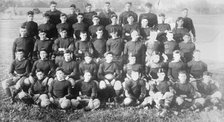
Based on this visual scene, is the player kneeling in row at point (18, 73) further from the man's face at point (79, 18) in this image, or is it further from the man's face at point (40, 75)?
the man's face at point (79, 18)

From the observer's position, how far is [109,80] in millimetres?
6066

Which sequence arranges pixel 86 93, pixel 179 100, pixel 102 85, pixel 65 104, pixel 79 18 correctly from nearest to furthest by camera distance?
pixel 65 104 < pixel 179 100 < pixel 86 93 < pixel 102 85 < pixel 79 18

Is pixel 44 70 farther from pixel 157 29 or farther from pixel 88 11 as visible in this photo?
pixel 157 29

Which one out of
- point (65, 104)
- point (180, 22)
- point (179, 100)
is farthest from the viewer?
point (180, 22)

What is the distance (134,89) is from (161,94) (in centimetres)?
54

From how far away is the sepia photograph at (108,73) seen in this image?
539 centimetres

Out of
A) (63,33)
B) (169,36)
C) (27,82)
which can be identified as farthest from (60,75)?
(169,36)

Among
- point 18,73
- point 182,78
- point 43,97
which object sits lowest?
point 43,97

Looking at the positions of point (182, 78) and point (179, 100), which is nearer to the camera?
point (179, 100)

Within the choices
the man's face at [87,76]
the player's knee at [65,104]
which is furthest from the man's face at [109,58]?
the player's knee at [65,104]

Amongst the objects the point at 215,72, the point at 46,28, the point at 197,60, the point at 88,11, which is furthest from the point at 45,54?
the point at 215,72

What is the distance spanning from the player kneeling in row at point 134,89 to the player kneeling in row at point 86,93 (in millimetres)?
596

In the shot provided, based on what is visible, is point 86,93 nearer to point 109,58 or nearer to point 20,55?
point 109,58

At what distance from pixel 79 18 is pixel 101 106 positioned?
8.13 ft
